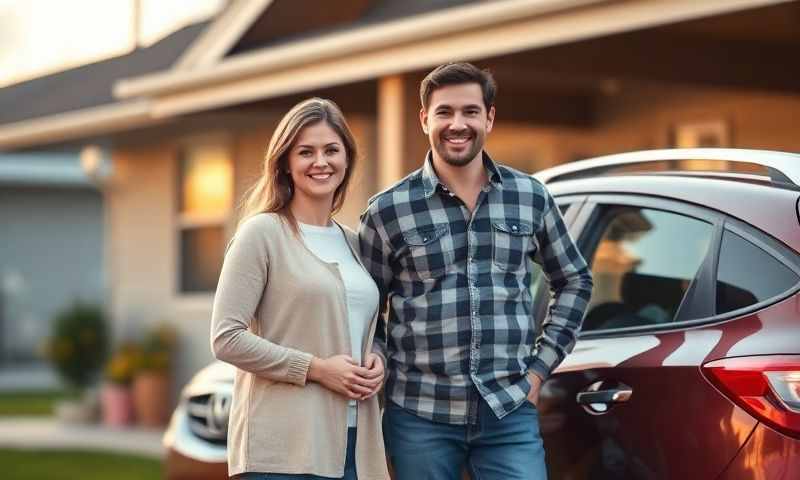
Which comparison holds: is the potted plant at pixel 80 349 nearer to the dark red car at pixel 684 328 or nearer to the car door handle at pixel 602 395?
the dark red car at pixel 684 328

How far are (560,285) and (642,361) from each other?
0.36m

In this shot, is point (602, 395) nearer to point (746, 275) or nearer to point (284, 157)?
point (746, 275)

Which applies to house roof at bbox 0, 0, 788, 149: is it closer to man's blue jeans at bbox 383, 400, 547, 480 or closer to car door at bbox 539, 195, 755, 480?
car door at bbox 539, 195, 755, 480

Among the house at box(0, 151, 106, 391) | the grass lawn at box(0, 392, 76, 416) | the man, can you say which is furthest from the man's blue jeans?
the house at box(0, 151, 106, 391)

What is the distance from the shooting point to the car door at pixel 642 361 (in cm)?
396

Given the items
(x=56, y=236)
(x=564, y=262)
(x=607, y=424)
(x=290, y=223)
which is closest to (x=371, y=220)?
(x=290, y=223)

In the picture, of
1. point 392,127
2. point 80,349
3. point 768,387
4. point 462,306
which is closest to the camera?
point 768,387

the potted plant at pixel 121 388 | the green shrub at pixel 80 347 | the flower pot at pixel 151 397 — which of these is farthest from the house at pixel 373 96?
the green shrub at pixel 80 347

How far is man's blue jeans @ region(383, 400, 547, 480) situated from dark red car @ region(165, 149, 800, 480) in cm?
27

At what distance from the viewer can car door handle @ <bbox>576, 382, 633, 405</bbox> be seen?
13.7ft

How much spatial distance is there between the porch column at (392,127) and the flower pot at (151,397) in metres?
5.62

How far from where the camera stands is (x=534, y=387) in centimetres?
416

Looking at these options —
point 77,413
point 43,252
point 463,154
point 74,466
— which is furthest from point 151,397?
point 43,252

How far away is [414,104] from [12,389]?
579 inches
